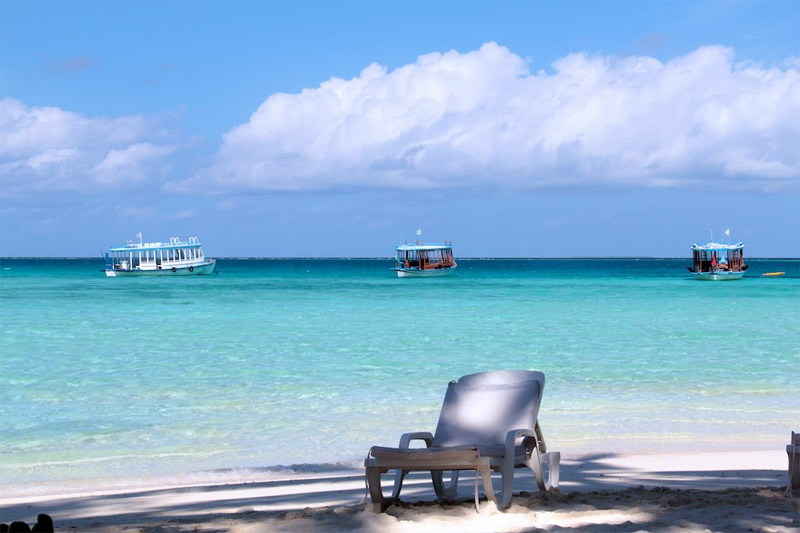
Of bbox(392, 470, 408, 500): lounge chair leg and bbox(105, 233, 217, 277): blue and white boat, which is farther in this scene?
bbox(105, 233, 217, 277): blue and white boat

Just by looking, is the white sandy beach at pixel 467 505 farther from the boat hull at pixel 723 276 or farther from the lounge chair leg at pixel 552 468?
the boat hull at pixel 723 276

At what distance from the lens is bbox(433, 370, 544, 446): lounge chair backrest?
5.18 meters

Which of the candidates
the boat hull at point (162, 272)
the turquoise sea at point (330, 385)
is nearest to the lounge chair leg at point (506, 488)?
the turquoise sea at point (330, 385)

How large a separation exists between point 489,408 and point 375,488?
3.06 ft

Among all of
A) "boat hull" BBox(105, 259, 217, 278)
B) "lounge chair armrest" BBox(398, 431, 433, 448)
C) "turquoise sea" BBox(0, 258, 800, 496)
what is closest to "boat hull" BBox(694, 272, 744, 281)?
"turquoise sea" BBox(0, 258, 800, 496)

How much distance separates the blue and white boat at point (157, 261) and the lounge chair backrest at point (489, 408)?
6247 centimetres

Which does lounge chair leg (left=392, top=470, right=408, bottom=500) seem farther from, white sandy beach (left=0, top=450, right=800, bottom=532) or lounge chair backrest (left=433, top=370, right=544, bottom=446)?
lounge chair backrest (left=433, top=370, right=544, bottom=446)

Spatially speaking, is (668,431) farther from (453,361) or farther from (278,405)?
(453,361)

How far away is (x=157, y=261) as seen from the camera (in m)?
68.0

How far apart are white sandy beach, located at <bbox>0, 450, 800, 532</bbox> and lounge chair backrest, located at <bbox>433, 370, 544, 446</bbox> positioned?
38 cm

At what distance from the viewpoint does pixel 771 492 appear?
199 inches

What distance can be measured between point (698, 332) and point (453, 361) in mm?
7672

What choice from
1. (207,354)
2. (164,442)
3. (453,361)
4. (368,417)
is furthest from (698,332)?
(164,442)

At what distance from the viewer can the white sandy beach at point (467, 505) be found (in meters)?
4.45
